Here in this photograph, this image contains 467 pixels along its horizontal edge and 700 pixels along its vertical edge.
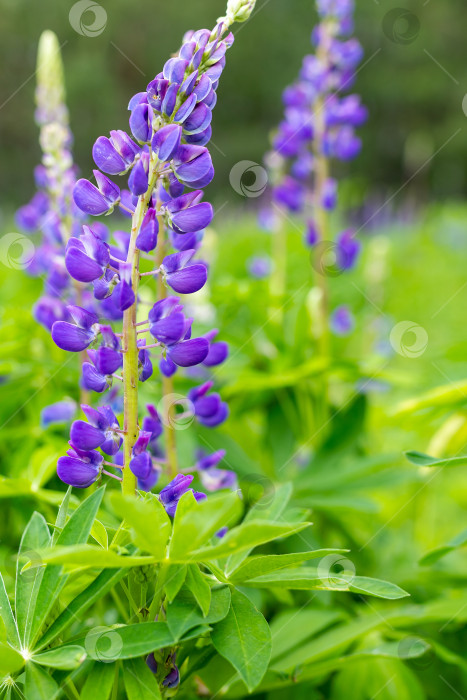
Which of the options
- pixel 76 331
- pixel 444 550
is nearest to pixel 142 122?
pixel 76 331

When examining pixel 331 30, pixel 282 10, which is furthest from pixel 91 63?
pixel 331 30

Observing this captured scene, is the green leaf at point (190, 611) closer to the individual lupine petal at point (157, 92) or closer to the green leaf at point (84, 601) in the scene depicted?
the green leaf at point (84, 601)

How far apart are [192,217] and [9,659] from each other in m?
0.49

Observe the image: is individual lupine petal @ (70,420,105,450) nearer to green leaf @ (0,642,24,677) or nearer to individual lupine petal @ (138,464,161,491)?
individual lupine petal @ (138,464,161,491)

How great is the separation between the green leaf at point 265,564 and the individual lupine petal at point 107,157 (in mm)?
450

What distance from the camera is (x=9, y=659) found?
0.64 m

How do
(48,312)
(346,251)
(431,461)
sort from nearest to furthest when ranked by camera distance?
(431,461) < (48,312) < (346,251)

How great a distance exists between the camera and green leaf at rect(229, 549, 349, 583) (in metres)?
0.70

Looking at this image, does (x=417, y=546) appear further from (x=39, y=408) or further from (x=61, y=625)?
(x=61, y=625)

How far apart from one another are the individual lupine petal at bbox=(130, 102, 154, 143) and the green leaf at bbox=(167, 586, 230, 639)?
0.49 meters

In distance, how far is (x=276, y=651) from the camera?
100 cm

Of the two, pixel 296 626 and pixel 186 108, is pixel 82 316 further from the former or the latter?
pixel 296 626

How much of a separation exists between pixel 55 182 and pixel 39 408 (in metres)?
0.46

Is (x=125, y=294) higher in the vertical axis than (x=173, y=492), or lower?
higher
